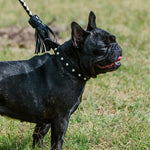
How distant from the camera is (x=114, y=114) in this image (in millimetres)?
4520

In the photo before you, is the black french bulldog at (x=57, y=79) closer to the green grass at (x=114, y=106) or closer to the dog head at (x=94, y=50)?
the dog head at (x=94, y=50)

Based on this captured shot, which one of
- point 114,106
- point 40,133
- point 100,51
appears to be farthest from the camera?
point 114,106

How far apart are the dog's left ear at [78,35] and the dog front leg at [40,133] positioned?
96 cm

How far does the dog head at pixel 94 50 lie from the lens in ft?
9.86

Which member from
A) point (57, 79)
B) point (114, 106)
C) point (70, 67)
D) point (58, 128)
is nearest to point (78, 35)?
point (70, 67)

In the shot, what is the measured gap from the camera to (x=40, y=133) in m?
3.53

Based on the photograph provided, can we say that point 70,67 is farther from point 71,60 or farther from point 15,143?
point 15,143

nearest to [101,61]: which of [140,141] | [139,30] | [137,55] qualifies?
[140,141]

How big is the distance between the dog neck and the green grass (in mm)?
926

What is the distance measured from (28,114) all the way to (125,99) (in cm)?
219

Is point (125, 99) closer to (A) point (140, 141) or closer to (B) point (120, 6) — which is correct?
(A) point (140, 141)

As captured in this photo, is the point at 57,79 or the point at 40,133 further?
the point at 40,133

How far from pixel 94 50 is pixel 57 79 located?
42 centimetres

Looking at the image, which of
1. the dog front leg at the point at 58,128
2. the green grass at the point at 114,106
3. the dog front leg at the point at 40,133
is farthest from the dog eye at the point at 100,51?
the green grass at the point at 114,106
